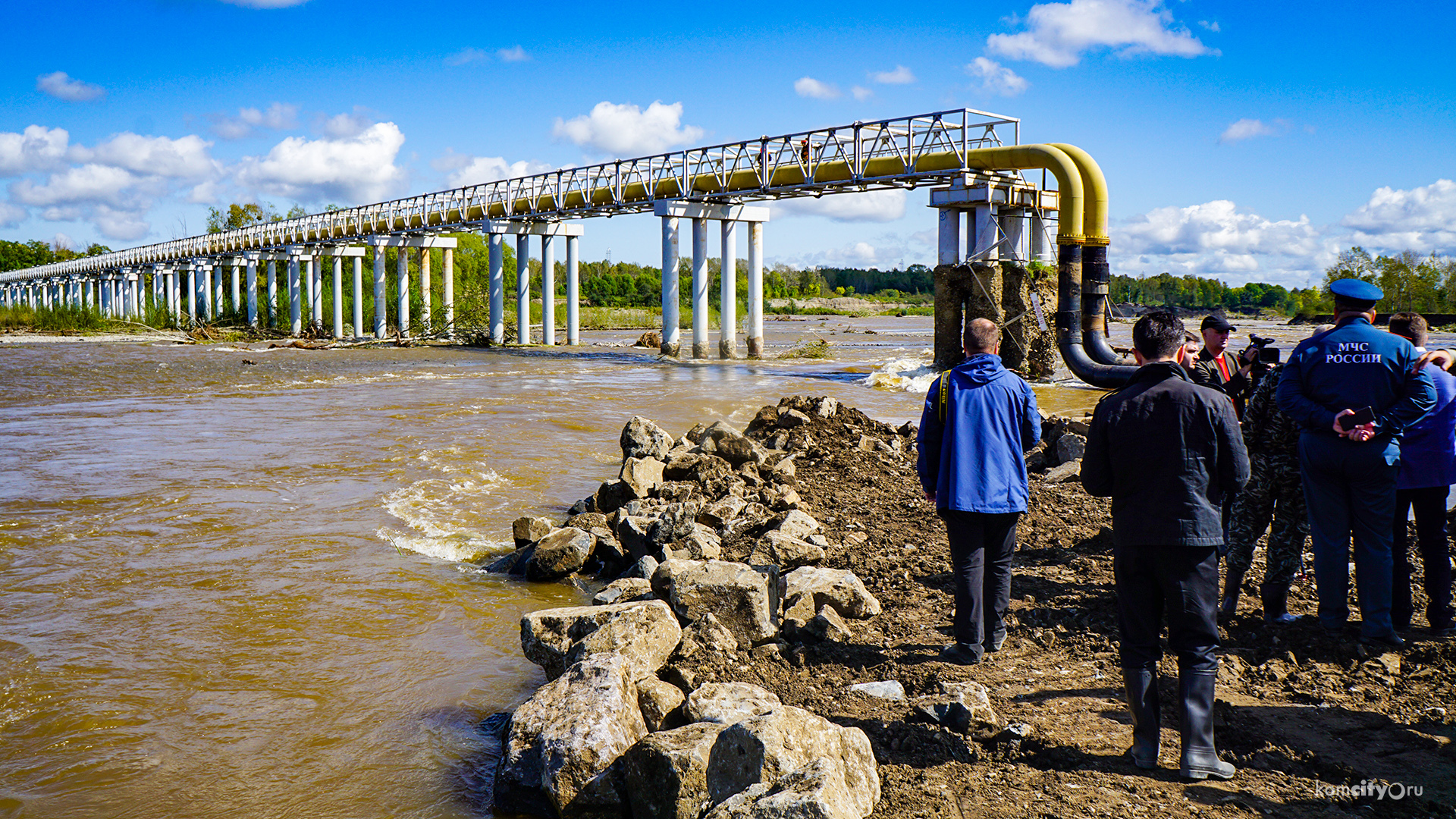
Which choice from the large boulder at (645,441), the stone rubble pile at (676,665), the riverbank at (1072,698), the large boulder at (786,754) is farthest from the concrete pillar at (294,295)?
the large boulder at (786,754)

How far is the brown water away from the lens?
4688mm

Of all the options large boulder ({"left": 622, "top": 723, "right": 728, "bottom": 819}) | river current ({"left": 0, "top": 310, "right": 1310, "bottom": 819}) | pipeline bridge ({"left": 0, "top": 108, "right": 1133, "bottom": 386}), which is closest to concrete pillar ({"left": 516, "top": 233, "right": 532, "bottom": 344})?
pipeline bridge ({"left": 0, "top": 108, "right": 1133, "bottom": 386})

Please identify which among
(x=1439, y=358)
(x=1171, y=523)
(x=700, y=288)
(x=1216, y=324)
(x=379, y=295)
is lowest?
(x=1171, y=523)

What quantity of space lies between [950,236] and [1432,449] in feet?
60.5

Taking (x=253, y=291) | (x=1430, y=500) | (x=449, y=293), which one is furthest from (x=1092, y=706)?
(x=253, y=291)

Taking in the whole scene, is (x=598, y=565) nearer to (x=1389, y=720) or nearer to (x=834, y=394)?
(x=1389, y=720)

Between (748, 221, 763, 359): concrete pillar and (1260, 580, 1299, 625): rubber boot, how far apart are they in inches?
1091

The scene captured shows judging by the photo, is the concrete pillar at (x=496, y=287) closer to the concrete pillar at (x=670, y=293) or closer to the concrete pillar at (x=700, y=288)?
the concrete pillar at (x=670, y=293)

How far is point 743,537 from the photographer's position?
26.8 feet

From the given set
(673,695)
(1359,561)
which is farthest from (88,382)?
(1359,561)

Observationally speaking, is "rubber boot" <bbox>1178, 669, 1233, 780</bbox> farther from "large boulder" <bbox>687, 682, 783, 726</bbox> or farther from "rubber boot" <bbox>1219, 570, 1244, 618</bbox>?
"rubber boot" <bbox>1219, 570, 1244, 618</bbox>

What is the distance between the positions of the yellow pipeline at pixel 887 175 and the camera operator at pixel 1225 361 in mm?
14511

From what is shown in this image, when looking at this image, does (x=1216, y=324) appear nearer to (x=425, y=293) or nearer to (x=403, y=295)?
(x=425, y=293)

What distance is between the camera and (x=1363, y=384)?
5.29m
